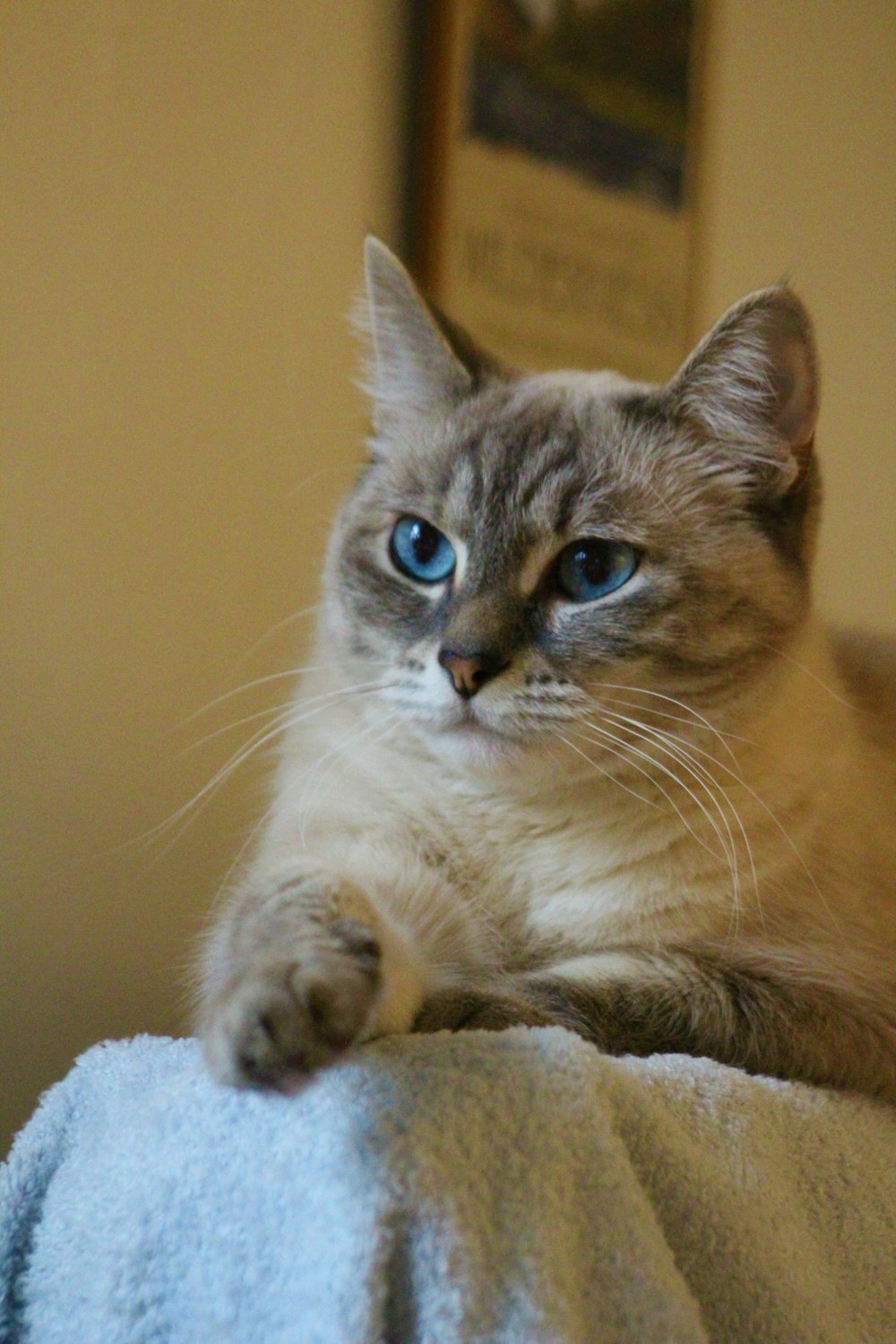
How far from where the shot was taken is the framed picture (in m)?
2.02

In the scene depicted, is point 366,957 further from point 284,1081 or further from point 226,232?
point 226,232

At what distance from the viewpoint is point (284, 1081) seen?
2.52 feet

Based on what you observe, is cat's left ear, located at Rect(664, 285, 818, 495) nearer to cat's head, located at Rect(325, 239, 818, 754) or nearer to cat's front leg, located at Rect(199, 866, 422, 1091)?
cat's head, located at Rect(325, 239, 818, 754)

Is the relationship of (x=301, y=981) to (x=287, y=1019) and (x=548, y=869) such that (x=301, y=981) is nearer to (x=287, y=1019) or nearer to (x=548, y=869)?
(x=287, y=1019)

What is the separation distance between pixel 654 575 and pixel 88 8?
115cm

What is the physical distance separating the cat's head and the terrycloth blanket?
1.30 ft

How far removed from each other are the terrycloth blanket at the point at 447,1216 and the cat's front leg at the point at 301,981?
6 cm

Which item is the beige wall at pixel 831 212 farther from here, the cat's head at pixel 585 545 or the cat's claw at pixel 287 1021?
the cat's claw at pixel 287 1021

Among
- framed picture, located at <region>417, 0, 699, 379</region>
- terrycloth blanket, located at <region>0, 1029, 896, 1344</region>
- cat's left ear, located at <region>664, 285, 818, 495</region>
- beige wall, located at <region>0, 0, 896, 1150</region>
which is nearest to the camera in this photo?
terrycloth blanket, located at <region>0, 1029, 896, 1344</region>

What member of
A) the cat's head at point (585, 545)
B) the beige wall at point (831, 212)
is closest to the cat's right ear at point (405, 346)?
the cat's head at point (585, 545)

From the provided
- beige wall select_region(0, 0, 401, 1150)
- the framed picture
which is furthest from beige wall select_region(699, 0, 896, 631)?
beige wall select_region(0, 0, 401, 1150)

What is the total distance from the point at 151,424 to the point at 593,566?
2.62 feet

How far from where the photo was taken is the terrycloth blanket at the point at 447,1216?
2.53 feet

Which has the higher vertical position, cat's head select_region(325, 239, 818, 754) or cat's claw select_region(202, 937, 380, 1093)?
cat's head select_region(325, 239, 818, 754)
